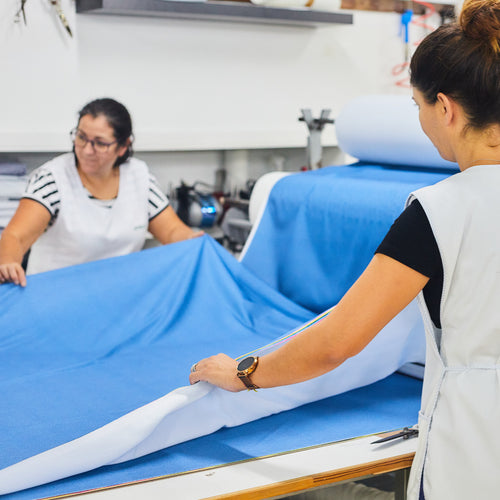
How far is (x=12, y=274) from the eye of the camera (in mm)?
1932

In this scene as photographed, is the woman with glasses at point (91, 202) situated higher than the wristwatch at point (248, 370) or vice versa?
the woman with glasses at point (91, 202)

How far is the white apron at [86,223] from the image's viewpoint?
2371mm

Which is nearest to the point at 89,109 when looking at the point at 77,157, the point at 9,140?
the point at 77,157

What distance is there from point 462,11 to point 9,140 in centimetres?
205

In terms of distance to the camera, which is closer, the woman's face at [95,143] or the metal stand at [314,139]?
the woman's face at [95,143]

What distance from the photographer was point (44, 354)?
1843mm

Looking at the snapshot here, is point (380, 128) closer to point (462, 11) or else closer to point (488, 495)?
point (462, 11)

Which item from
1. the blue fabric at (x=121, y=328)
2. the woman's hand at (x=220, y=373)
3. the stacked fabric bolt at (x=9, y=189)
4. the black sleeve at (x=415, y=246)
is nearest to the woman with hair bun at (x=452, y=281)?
the black sleeve at (x=415, y=246)

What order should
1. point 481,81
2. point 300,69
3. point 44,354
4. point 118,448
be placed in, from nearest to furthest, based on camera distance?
point 481,81 < point 118,448 < point 44,354 < point 300,69

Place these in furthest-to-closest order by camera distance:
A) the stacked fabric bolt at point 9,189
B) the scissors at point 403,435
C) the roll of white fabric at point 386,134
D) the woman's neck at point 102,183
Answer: the stacked fabric bolt at point 9,189, the woman's neck at point 102,183, the roll of white fabric at point 386,134, the scissors at point 403,435

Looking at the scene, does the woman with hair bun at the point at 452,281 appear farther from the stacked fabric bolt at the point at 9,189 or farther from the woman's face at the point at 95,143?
the stacked fabric bolt at the point at 9,189

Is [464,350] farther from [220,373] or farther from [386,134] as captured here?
[386,134]

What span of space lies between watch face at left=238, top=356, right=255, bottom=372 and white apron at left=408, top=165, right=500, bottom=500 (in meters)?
0.27

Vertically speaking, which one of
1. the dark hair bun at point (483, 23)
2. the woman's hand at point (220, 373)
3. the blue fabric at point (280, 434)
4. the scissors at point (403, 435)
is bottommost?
the blue fabric at point (280, 434)
